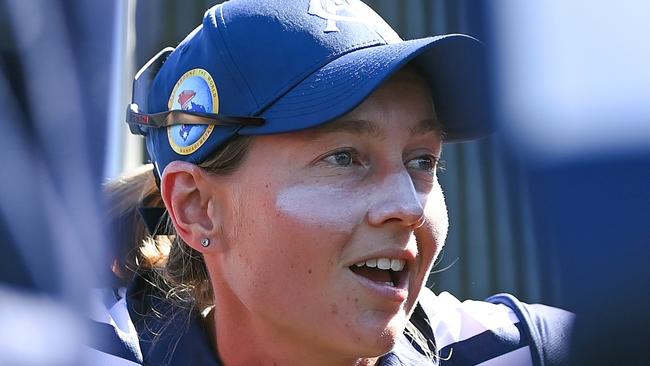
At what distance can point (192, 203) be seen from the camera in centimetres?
164

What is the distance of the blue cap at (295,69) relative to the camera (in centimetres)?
148

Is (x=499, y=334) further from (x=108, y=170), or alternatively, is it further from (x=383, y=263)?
(x=108, y=170)

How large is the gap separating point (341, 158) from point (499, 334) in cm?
48

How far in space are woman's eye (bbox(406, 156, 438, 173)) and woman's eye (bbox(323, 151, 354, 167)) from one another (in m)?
0.11

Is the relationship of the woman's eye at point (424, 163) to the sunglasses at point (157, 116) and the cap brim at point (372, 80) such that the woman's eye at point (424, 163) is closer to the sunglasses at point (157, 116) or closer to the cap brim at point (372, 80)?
the cap brim at point (372, 80)

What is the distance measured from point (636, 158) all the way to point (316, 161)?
0.93 m

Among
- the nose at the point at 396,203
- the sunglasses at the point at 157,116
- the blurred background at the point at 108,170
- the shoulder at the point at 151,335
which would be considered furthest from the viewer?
the shoulder at the point at 151,335

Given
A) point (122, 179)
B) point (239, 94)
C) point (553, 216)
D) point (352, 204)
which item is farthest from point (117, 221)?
point (553, 216)

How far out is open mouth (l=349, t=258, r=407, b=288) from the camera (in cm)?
147

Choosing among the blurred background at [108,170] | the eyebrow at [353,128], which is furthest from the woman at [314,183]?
the blurred background at [108,170]

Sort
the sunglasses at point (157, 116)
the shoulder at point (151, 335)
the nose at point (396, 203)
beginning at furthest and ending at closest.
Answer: the shoulder at point (151, 335) < the sunglasses at point (157, 116) < the nose at point (396, 203)

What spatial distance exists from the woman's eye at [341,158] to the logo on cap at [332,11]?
21 centimetres

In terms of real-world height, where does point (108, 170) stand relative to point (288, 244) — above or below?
above

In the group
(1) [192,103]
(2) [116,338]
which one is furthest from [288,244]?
(2) [116,338]
